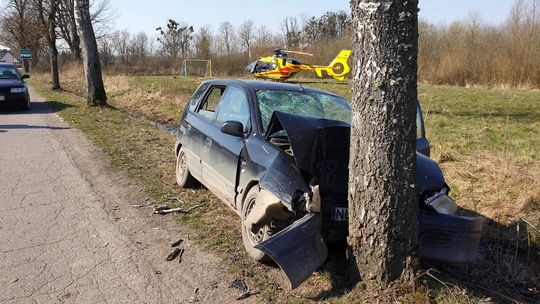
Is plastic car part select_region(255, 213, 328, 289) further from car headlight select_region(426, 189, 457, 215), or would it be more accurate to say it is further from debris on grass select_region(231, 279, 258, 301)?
car headlight select_region(426, 189, 457, 215)

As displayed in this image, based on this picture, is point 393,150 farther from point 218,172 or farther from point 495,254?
point 218,172

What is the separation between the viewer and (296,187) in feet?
13.4

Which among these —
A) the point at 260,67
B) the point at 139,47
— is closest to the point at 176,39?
the point at 139,47

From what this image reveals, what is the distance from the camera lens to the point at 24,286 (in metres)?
3.88

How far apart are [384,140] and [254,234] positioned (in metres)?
1.67

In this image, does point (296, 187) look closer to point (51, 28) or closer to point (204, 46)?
point (51, 28)

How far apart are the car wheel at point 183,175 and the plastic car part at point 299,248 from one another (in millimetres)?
3119

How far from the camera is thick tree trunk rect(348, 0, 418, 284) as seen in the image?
332cm

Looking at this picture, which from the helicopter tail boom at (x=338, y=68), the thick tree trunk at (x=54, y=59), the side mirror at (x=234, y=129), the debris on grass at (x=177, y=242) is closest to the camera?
the debris on grass at (x=177, y=242)

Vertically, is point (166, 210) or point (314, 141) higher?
point (314, 141)

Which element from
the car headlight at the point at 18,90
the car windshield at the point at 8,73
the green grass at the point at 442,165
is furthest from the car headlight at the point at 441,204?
the car windshield at the point at 8,73

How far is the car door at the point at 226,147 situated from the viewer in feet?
17.0

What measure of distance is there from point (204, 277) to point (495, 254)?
9.25 feet

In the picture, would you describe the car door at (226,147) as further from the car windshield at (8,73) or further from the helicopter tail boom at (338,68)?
the helicopter tail boom at (338,68)
